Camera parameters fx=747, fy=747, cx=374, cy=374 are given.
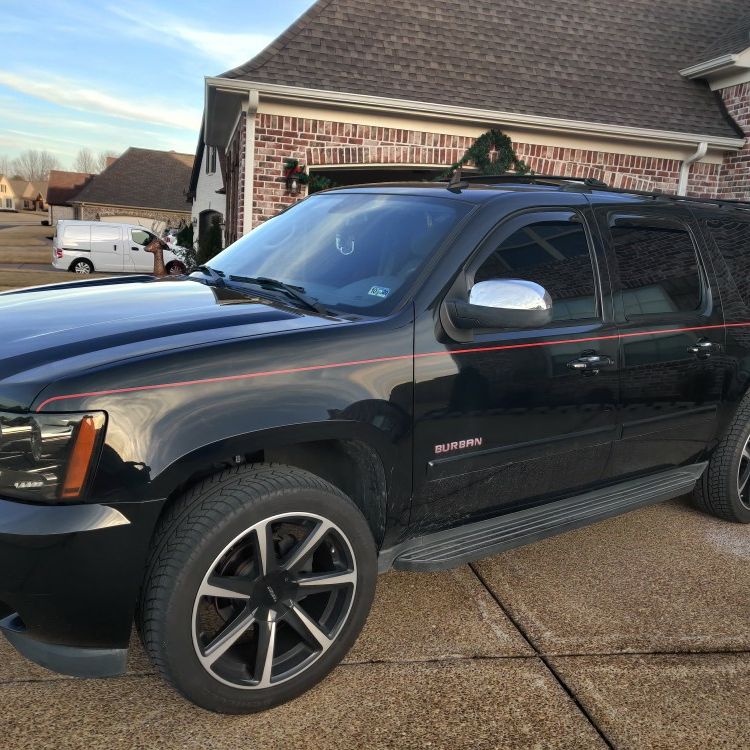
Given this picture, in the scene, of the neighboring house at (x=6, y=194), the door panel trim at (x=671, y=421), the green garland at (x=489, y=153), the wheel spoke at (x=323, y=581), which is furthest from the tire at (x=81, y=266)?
the neighboring house at (x=6, y=194)

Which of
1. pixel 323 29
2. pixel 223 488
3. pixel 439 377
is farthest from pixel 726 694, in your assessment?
pixel 323 29

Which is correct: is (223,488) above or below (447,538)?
above

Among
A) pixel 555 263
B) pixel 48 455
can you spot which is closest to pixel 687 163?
pixel 555 263

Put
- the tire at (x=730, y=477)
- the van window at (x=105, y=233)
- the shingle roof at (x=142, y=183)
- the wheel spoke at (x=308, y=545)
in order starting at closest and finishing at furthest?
the wheel spoke at (x=308, y=545), the tire at (x=730, y=477), the van window at (x=105, y=233), the shingle roof at (x=142, y=183)

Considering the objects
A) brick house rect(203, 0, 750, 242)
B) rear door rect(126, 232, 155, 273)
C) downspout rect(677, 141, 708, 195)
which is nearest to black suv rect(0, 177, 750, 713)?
brick house rect(203, 0, 750, 242)

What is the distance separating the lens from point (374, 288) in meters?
3.10

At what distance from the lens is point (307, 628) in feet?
8.73

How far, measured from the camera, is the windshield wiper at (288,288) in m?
3.07

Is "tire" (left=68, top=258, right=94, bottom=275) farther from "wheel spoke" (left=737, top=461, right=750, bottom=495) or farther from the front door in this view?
the front door

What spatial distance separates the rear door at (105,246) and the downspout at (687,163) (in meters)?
20.3

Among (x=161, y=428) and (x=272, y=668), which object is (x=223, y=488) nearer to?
(x=161, y=428)

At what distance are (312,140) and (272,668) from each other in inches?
386

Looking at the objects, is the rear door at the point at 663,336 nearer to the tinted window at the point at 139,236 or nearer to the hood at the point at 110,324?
the hood at the point at 110,324

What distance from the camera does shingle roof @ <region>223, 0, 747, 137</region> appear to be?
38.1ft
